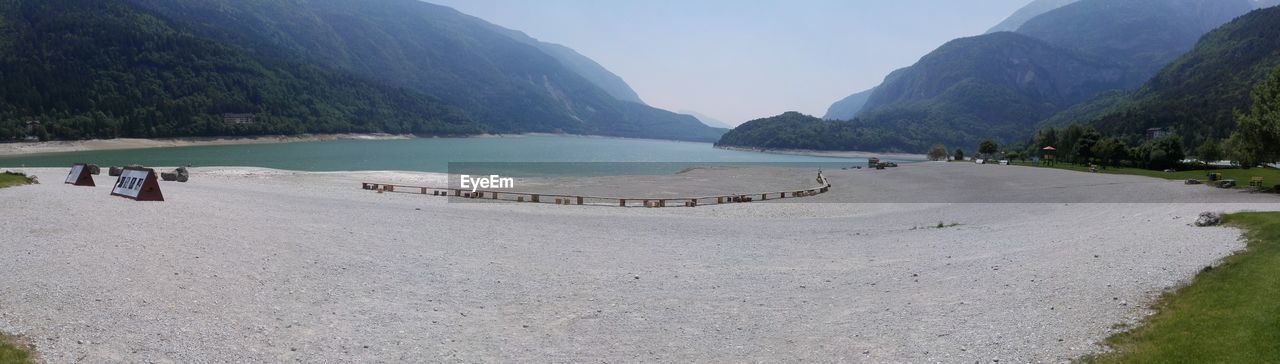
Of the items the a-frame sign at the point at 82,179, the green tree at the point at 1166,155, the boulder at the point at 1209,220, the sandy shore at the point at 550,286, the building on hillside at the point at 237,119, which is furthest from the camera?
the building on hillside at the point at 237,119

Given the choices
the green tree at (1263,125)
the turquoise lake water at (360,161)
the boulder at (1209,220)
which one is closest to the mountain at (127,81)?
the turquoise lake water at (360,161)

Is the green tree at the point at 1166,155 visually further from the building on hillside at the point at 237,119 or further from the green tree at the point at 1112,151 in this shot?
the building on hillside at the point at 237,119

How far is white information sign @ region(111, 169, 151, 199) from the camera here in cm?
2028

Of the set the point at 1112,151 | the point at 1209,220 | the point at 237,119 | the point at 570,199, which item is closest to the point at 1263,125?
the point at 1209,220

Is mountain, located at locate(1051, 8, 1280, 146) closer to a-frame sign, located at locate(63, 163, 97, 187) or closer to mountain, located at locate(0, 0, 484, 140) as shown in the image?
a-frame sign, located at locate(63, 163, 97, 187)

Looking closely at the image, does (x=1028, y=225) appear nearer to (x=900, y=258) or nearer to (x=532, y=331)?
(x=900, y=258)

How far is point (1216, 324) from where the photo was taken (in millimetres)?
7191

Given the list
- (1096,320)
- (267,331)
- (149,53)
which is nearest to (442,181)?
(267,331)

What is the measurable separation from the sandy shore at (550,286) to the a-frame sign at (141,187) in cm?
58

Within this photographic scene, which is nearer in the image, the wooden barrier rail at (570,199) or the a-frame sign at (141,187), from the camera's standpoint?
the a-frame sign at (141,187)

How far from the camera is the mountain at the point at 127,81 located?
107m

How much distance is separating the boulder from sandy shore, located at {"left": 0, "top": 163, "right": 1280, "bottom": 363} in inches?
40.8

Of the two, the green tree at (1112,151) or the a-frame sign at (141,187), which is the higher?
the green tree at (1112,151)

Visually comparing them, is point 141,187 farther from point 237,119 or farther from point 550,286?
point 237,119
